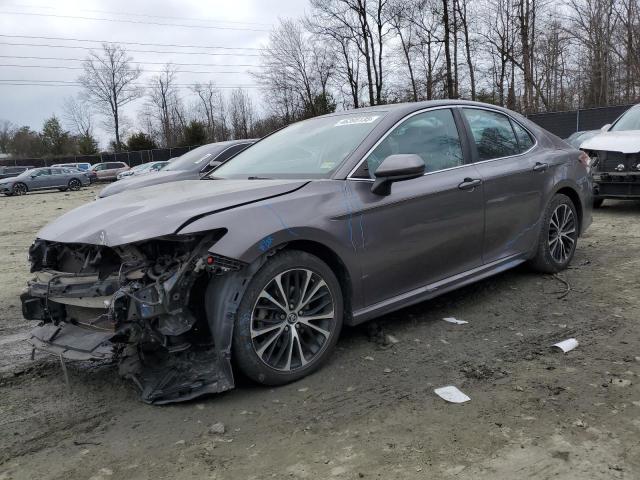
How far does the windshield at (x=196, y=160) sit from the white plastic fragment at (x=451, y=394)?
691 centimetres

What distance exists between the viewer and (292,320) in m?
3.13

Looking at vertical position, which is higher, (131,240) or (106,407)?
(131,240)

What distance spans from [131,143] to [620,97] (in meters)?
45.9

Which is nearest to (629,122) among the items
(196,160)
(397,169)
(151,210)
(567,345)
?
(567,345)

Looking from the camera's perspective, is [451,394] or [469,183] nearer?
[451,394]

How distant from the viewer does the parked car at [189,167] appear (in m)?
8.49

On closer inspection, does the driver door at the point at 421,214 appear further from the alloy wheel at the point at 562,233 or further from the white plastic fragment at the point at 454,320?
the alloy wheel at the point at 562,233

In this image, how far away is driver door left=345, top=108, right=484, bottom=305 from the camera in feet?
11.4

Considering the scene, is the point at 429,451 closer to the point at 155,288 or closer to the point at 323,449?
the point at 323,449

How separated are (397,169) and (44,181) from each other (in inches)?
1226

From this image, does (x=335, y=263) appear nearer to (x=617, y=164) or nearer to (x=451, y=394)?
(x=451, y=394)

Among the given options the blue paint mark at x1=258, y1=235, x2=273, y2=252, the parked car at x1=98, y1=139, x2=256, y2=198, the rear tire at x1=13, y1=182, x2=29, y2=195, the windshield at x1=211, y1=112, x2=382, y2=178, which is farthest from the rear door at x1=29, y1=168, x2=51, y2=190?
the blue paint mark at x1=258, y1=235, x2=273, y2=252

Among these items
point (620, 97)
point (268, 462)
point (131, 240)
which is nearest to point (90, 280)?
point (131, 240)

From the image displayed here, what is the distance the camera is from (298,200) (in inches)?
127
